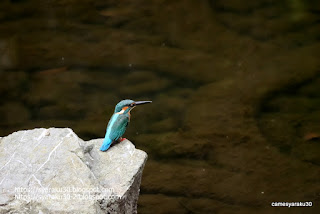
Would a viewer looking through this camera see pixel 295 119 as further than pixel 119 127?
Yes

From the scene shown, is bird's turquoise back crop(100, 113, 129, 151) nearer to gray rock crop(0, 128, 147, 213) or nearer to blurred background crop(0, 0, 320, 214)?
gray rock crop(0, 128, 147, 213)

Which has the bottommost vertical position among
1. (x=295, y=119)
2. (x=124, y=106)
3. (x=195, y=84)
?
(x=295, y=119)

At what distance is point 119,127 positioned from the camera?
2.59 meters

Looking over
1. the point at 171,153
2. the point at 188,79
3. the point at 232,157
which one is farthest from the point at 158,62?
the point at 232,157

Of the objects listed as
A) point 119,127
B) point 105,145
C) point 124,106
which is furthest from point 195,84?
point 105,145

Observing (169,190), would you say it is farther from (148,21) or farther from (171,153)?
(148,21)

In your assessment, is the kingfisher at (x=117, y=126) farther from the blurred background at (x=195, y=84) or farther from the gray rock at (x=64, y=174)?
the blurred background at (x=195, y=84)

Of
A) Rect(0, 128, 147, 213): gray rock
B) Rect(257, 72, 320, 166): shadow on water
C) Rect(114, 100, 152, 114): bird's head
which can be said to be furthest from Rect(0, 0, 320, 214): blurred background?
Rect(0, 128, 147, 213): gray rock

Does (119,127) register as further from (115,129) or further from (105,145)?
(105,145)

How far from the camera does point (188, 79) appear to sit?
3.76 m

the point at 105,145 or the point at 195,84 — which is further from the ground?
the point at 105,145

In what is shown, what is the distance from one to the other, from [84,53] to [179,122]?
1.08m

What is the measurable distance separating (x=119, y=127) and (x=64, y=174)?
0.49 metres

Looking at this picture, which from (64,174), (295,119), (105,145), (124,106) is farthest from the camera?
(295,119)
